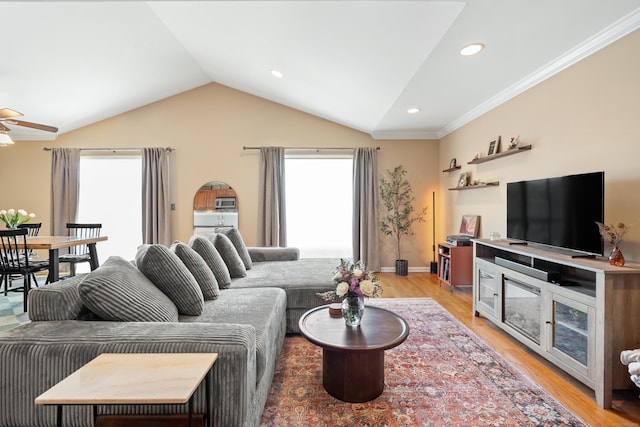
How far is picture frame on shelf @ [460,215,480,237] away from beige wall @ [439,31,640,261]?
31 cm

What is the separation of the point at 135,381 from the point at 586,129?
3.35 meters

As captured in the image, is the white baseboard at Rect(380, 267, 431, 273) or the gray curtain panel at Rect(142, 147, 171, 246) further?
the white baseboard at Rect(380, 267, 431, 273)

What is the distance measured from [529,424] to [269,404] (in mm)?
1479

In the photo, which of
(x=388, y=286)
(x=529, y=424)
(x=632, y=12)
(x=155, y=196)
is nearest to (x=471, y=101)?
(x=632, y=12)

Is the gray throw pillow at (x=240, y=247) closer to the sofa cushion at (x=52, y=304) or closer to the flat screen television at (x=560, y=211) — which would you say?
the sofa cushion at (x=52, y=304)

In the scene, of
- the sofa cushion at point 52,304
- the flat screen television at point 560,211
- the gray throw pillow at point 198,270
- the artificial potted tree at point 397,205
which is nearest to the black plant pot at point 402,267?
the artificial potted tree at point 397,205

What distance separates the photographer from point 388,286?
178 inches

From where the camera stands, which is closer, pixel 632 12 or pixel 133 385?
pixel 133 385

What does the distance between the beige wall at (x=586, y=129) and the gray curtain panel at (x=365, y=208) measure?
1.96m

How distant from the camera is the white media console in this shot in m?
1.78

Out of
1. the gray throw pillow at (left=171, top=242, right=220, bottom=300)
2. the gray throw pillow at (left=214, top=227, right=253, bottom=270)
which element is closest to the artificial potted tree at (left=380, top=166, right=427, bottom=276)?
the gray throw pillow at (left=214, top=227, right=253, bottom=270)

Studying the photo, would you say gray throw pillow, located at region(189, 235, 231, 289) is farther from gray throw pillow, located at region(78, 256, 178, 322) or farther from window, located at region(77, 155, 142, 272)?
window, located at region(77, 155, 142, 272)

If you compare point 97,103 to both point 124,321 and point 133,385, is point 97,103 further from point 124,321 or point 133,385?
point 133,385

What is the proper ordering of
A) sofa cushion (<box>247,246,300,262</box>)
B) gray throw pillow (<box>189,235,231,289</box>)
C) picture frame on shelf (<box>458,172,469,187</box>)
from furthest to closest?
picture frame on shelf (<box>458,172,469,187</box>), sofa cushion (<box>247,246,300,262</box>), gray throw pillow (<box>189,235,231,289</box>)
